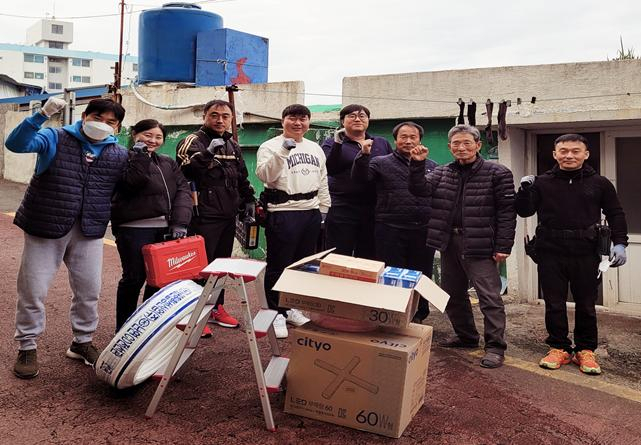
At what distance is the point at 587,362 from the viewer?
160 inches

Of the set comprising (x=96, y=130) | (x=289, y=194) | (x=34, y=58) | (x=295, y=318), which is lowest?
(x=295, y=318)

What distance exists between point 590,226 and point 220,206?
283 centimetres

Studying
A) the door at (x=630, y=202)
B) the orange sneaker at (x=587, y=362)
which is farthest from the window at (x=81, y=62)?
the orange sneaker at (x=587, y=362)

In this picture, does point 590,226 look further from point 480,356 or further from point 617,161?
point 617,161

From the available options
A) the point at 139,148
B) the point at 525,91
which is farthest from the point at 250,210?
the point at 525,91

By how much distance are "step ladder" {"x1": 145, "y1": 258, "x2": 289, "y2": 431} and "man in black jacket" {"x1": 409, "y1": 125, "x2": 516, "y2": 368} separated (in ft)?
5.78

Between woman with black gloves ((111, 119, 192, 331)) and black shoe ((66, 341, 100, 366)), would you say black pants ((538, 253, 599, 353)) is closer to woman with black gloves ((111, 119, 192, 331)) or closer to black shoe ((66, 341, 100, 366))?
woman with black gloves ((111, 119, 192, 331))

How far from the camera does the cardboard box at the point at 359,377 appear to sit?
2.88 m

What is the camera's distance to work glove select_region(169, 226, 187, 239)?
12.7 ft

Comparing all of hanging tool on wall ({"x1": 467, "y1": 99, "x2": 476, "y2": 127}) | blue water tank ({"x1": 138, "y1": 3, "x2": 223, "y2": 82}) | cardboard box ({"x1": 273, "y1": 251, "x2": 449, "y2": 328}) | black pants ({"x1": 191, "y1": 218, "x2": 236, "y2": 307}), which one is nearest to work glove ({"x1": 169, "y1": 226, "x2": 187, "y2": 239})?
A: black pants ({"x1": 191, "y1": 218, "x2": 236, "y2": 307})

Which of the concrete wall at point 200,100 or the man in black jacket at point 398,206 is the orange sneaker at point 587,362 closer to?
the man in black jacket at point 398,206

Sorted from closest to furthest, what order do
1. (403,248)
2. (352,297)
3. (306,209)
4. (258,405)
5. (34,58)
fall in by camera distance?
(352,297) → (258,405) → (306,209) → (403,248) → (34,58)

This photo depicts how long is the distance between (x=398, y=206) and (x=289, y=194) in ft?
3.16

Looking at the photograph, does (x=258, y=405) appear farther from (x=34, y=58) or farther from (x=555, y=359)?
(x=34, y=58)
